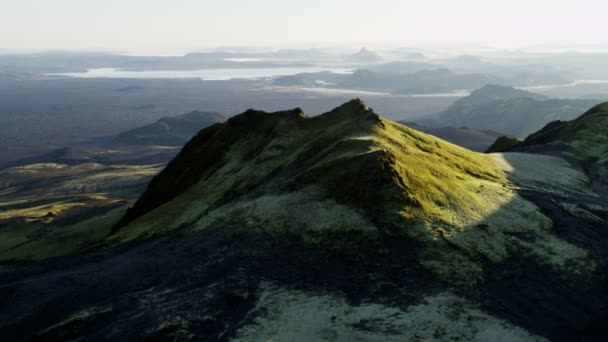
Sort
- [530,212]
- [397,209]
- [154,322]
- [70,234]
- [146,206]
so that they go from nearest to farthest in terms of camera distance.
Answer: [154,322] → [397,209] → [530,212] → [146,206] → [70,234]

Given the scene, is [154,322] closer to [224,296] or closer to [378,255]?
[224,296]

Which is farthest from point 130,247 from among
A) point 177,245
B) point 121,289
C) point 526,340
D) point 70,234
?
point 70,234

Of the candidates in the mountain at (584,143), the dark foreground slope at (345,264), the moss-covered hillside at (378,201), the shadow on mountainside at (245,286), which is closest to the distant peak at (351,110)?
the moss-covered hillside at (378,201)

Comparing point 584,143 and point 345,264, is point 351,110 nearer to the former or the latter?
point 345,264

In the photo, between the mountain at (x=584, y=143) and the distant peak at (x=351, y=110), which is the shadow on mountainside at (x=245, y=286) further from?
the mountain at (x=584, y=143)

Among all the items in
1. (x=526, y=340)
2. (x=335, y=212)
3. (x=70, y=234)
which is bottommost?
(x=70, y=234)

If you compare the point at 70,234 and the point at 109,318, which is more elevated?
the point at 109,318

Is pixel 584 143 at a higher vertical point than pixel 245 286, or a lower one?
higher

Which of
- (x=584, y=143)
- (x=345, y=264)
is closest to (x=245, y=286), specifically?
(x=345, y=264)
